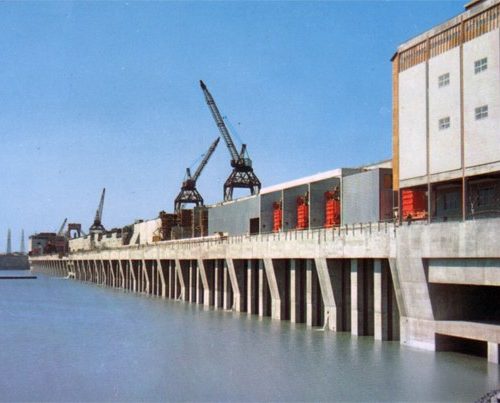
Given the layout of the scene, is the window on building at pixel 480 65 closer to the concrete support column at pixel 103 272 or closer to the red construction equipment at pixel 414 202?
the red construction equipment at pixel 414 202

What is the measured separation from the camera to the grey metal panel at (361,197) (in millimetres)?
53500

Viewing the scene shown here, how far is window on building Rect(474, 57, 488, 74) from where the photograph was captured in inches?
1500

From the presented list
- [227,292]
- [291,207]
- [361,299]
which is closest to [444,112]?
[361,299]

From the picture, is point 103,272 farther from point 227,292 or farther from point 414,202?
point 414,202

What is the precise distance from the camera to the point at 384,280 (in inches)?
1874

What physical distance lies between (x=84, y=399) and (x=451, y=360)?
67.3 ft

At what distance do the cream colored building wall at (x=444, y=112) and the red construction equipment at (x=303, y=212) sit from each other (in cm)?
2655

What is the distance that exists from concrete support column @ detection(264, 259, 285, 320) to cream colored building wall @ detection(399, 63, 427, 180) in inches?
922

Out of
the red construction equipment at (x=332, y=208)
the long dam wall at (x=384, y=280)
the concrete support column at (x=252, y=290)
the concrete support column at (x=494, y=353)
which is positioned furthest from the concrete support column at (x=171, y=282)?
the concrete support column at (x=494, y=353)

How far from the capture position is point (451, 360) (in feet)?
128

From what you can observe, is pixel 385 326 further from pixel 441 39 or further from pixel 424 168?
pixel 441 39

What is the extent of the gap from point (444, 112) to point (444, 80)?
6.44 feet

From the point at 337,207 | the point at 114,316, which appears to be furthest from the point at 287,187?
the point at 114,316

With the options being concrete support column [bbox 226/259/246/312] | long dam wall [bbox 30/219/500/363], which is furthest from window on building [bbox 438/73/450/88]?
concrete support column [bbox 226/259/246/312]
